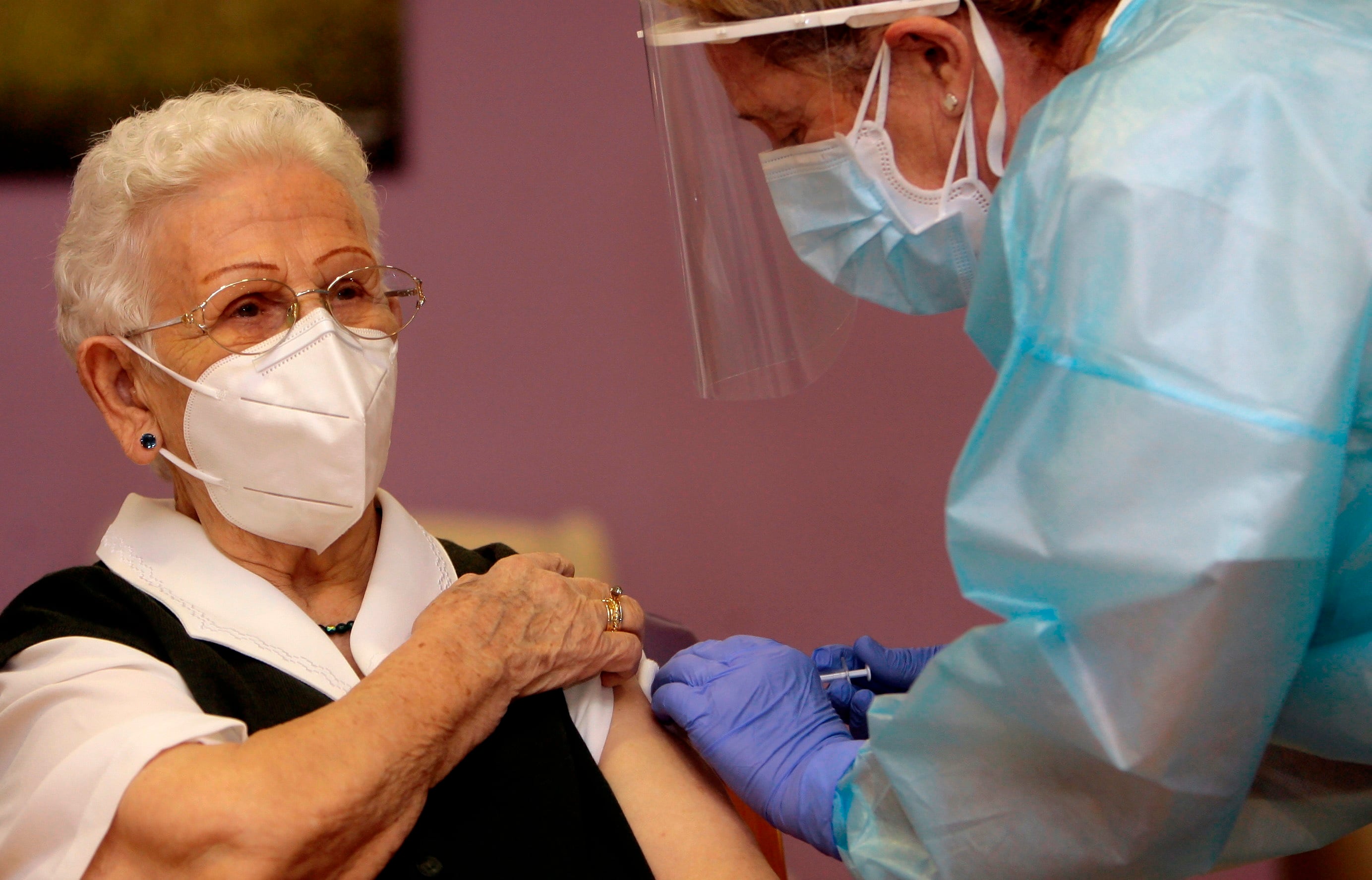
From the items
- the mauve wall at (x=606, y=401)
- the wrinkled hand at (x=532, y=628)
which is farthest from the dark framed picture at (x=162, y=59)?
the wrinkled hand at (x=532, y=628)

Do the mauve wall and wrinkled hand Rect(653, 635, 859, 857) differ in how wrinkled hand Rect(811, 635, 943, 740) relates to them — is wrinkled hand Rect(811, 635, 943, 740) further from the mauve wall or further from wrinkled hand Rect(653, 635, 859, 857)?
the mauve wall

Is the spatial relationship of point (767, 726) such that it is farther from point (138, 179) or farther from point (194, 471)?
point (138, 179)

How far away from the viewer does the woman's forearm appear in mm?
1070

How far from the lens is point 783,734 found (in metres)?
1.45

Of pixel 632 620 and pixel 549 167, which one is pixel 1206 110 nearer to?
pixel 632 620

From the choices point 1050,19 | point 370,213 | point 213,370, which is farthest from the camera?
point 370,213

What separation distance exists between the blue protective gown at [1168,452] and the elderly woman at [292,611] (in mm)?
478

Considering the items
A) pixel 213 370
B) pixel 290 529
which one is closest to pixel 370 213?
pixel 213 370

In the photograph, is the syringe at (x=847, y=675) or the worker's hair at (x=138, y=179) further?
the syringe at (x=847, y=675)

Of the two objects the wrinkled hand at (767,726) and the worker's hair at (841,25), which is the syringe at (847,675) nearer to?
the wrinkled hand at (767,726)

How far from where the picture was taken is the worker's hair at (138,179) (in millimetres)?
1437

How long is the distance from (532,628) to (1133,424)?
76 centimetres

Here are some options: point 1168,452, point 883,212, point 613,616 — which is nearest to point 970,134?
point 883,212

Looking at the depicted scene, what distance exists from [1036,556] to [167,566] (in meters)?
1.04
